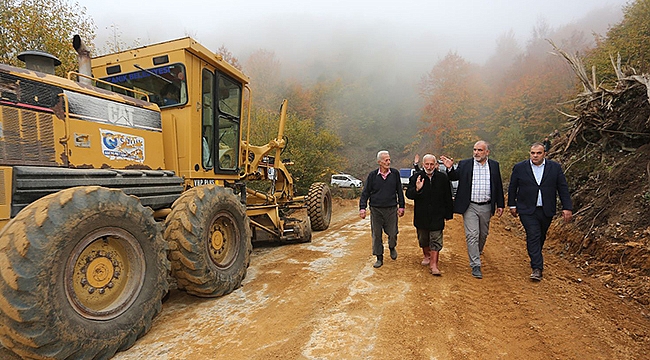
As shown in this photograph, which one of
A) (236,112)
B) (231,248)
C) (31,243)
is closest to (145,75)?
A: (236,112)

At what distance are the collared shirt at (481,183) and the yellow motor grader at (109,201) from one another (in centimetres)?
289

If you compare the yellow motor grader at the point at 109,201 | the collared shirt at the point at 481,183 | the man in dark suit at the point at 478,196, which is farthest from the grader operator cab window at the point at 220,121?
the collared shirt at the point at 481,183

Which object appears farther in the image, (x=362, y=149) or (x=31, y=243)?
(x=362, y=149)

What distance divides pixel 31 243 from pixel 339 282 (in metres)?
2.86

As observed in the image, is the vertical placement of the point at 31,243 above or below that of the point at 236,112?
below

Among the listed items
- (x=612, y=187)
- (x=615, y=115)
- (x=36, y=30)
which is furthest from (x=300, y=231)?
(x=36, y=30)

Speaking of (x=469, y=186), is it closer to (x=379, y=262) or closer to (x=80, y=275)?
(x=379, y=262)

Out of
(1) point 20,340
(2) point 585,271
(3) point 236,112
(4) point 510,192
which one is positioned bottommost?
(2) point 585,271

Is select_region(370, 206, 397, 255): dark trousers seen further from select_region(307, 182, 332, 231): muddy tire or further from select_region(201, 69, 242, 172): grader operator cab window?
select_region(307, 182, 332, 231): muddy tire

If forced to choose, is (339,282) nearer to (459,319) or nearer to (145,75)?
(459,319)

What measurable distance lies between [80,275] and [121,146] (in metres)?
1.36

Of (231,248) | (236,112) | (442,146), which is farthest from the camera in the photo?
(442,146)

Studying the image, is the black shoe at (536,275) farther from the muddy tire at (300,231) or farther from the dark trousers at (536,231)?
the muddy tire at (300,231)

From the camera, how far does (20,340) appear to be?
209cm
